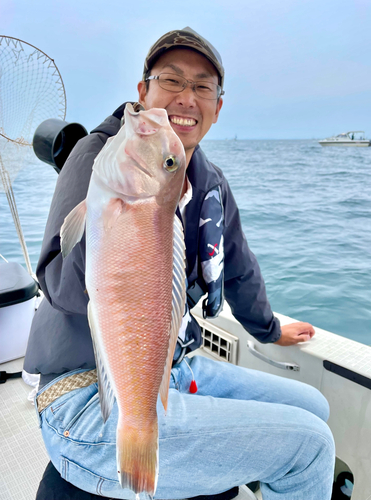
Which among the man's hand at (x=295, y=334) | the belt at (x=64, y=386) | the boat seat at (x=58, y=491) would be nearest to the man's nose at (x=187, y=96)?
the belt at (x=64, y=386)

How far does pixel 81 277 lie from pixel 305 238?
8.96 meters

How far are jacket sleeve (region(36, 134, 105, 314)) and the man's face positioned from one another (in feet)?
1.13

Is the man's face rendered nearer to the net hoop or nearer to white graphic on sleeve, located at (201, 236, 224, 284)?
white graphic on sleeve, located at (201, 236, 224, 284)

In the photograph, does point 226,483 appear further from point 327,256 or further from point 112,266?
point 327,256

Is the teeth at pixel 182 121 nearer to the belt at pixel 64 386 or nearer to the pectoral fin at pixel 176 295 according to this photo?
Result: the pectoral fin at pixel 176 295

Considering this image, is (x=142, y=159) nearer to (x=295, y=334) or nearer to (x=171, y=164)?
(x=171, y=164)

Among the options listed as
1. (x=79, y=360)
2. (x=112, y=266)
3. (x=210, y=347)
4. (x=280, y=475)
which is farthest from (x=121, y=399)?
(x=210, y=347)

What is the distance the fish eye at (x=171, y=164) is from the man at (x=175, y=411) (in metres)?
0.37

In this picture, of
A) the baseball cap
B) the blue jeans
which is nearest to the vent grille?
the blue jeans

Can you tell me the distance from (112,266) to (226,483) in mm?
943

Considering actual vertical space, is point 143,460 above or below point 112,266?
below

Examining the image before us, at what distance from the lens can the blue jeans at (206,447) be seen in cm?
118

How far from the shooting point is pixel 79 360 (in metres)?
1.31

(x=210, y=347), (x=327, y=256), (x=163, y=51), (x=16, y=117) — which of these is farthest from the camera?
(x=327, y=256)
